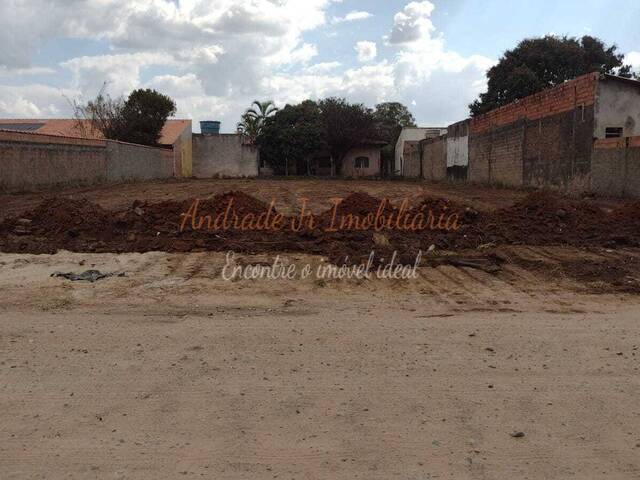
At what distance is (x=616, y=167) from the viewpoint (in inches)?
661

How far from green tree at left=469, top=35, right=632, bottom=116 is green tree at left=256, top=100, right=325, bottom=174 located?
13402mm

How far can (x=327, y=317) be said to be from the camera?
5262 millimetres

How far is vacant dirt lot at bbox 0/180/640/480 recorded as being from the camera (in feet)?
9.27

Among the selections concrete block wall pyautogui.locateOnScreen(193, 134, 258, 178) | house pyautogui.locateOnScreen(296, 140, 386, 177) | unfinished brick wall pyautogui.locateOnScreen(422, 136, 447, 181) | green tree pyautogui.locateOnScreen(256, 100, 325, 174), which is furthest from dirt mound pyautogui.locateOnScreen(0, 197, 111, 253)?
house pyautogui.locateOnScreen(296, 140, 386, 177)

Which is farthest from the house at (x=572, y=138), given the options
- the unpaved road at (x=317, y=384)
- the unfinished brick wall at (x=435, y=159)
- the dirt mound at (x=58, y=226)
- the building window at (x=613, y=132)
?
the dirt mound at (x=58, y=226)

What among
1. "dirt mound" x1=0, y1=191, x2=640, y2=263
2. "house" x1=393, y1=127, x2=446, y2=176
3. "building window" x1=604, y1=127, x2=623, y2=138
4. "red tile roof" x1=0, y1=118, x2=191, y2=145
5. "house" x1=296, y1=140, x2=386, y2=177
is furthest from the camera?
"house" x1=296, y1=140, x2=386, y2=177

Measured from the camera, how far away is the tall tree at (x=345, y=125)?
44.5 m

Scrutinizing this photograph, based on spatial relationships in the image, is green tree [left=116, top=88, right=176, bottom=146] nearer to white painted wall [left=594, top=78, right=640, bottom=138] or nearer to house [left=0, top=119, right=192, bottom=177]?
house [left=0, top=119, right=192, bottom=177]

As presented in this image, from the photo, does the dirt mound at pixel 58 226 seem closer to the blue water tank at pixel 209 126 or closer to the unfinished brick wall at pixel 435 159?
the unfinished brick wall at pixel 435 159

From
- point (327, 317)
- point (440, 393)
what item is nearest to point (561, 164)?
point (327, 317)

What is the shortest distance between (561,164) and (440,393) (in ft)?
60.5

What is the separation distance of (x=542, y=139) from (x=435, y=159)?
15.9 meters

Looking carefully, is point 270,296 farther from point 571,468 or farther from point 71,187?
point 71,187

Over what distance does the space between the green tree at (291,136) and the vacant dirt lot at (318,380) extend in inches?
1469
